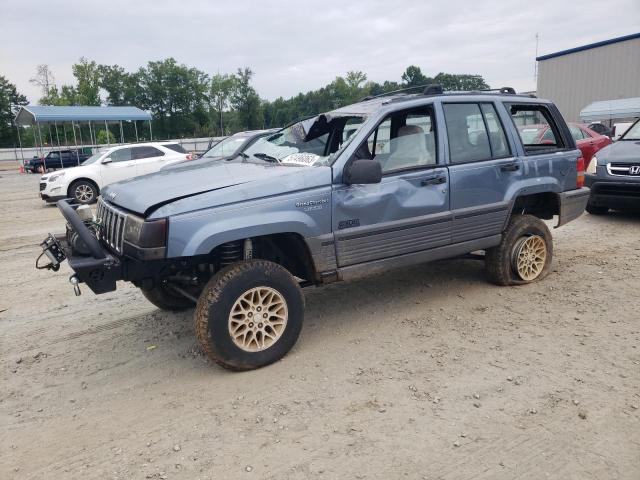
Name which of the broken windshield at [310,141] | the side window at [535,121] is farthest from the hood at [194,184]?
the side window at [535,121]

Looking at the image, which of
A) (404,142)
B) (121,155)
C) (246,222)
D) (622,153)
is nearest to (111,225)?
(246,222)

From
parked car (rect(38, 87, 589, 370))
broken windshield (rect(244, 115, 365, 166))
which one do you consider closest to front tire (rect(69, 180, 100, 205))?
parked car (rect(38, 87, 589, 370))

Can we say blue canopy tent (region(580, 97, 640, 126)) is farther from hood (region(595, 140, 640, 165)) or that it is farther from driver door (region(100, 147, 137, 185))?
driver door (region(100, 147, 137, 185))

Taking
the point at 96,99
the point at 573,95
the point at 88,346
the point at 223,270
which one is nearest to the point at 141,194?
the point at 223,270

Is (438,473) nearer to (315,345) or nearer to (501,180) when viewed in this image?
(315,345)

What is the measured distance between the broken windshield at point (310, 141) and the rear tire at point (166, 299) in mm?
1516

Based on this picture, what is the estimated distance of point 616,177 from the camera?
Answer: 26.1ft

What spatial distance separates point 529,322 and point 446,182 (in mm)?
1396

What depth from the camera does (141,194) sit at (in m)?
3.58

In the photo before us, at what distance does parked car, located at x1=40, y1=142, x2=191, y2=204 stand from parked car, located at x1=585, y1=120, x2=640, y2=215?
1010 centimetres

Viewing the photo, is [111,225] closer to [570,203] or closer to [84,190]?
[570,203]

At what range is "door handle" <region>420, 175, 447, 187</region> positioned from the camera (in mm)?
4258

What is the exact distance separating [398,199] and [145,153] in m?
12.6

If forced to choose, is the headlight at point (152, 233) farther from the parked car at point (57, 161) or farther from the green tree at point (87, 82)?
the green tree at point (87, 82)
